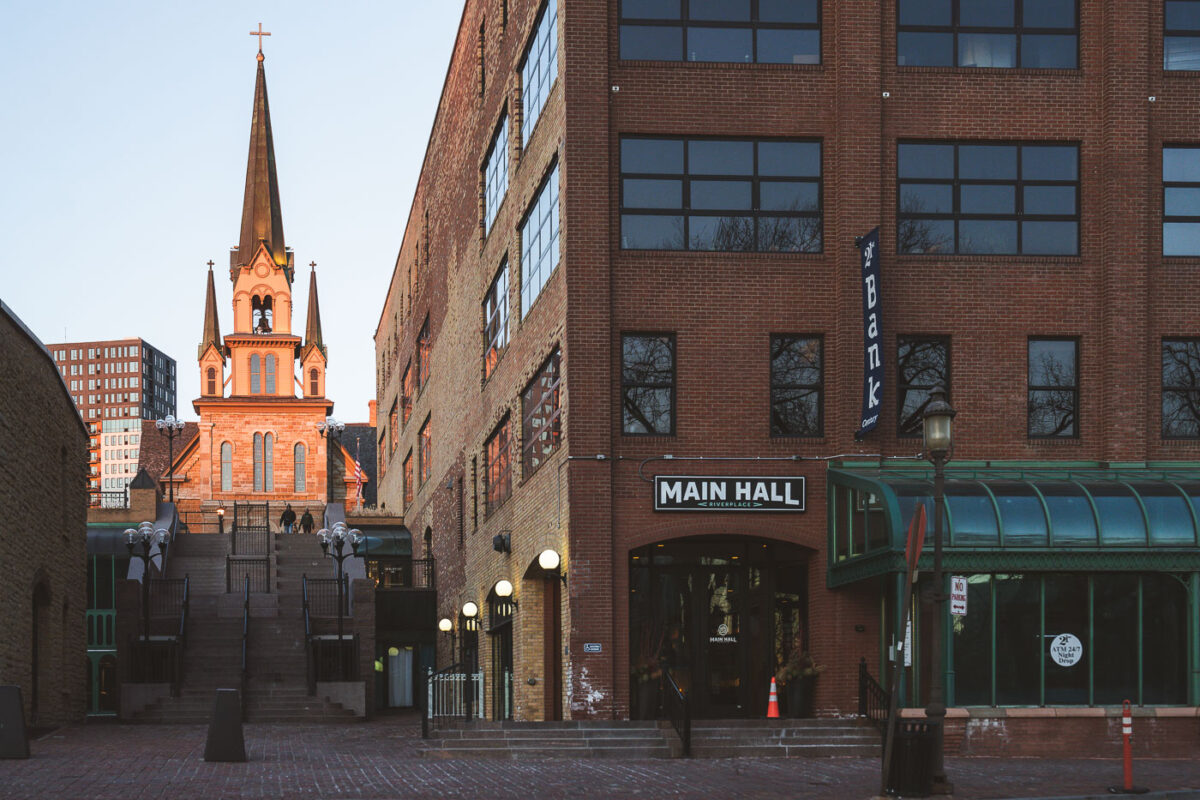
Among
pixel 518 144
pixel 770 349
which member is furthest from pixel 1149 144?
pixel 518 144

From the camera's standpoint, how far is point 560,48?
26656 mm

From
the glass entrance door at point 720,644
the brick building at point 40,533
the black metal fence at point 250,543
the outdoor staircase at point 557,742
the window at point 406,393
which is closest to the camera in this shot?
the outdoor staircase at point 557,742

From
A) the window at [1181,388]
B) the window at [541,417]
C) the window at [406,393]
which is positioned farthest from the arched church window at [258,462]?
the window at [1181,388]

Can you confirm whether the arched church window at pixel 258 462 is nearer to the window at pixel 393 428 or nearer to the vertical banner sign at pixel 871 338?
the window at pixel 393 428

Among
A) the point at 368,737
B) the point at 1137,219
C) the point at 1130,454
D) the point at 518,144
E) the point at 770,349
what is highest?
the point at 518,144

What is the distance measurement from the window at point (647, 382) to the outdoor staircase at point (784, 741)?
209 inches

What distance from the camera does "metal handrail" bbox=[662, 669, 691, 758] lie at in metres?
21.3

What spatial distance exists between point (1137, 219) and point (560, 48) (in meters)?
9.90

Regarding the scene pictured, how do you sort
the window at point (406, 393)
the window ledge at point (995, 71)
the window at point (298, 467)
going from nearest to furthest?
the window ledge at point (995, 71) → the window at point (406, 393) → the window at point (298, 467)

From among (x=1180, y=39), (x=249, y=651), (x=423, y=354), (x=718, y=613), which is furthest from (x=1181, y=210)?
(x=423, y=354)

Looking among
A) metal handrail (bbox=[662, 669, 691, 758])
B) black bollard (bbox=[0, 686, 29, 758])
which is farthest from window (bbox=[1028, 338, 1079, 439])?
black bollard (bbox=[0, 686, 29, 758])

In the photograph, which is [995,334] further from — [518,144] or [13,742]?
[13,742]

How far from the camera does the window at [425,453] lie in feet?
166

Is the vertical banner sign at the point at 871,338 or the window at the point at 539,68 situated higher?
the window at the point at 539,68
